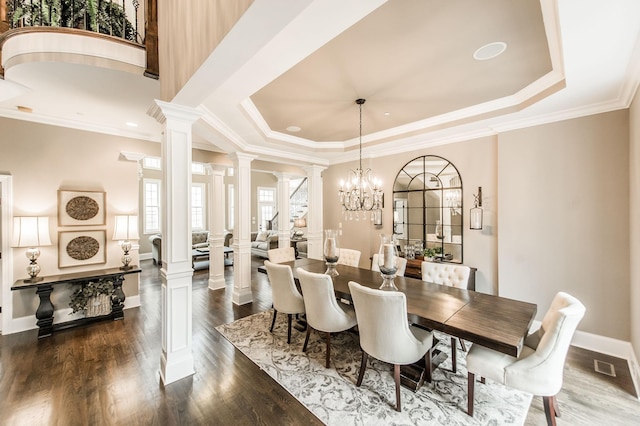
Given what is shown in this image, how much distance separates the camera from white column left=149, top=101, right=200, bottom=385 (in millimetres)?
2410

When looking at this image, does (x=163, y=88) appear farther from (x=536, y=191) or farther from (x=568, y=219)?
(x=568, y=219)

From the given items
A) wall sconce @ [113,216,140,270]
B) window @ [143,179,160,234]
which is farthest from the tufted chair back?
window @ [143,179,160,234]

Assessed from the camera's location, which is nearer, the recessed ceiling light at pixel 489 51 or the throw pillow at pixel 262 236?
the recessed ceiling light at pixel 489 51

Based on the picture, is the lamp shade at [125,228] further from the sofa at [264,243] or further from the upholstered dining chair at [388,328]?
the sofa at [264,243]

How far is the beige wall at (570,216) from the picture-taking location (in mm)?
2836

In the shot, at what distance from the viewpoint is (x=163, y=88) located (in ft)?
7.69

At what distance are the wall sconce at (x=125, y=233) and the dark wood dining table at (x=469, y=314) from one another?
3.35m

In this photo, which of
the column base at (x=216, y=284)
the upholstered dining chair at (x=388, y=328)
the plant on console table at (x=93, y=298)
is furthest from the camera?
the column base at (x=216, y=284)

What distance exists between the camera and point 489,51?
221cm

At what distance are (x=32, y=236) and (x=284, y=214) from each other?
12.7ft

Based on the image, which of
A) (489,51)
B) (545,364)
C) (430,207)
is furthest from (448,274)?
(489,51)

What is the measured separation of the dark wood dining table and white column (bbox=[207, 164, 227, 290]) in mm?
3367

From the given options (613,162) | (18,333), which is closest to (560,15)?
(613,162)

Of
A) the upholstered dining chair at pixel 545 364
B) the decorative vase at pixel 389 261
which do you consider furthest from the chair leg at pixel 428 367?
the decorative vase at pixel 389 261
